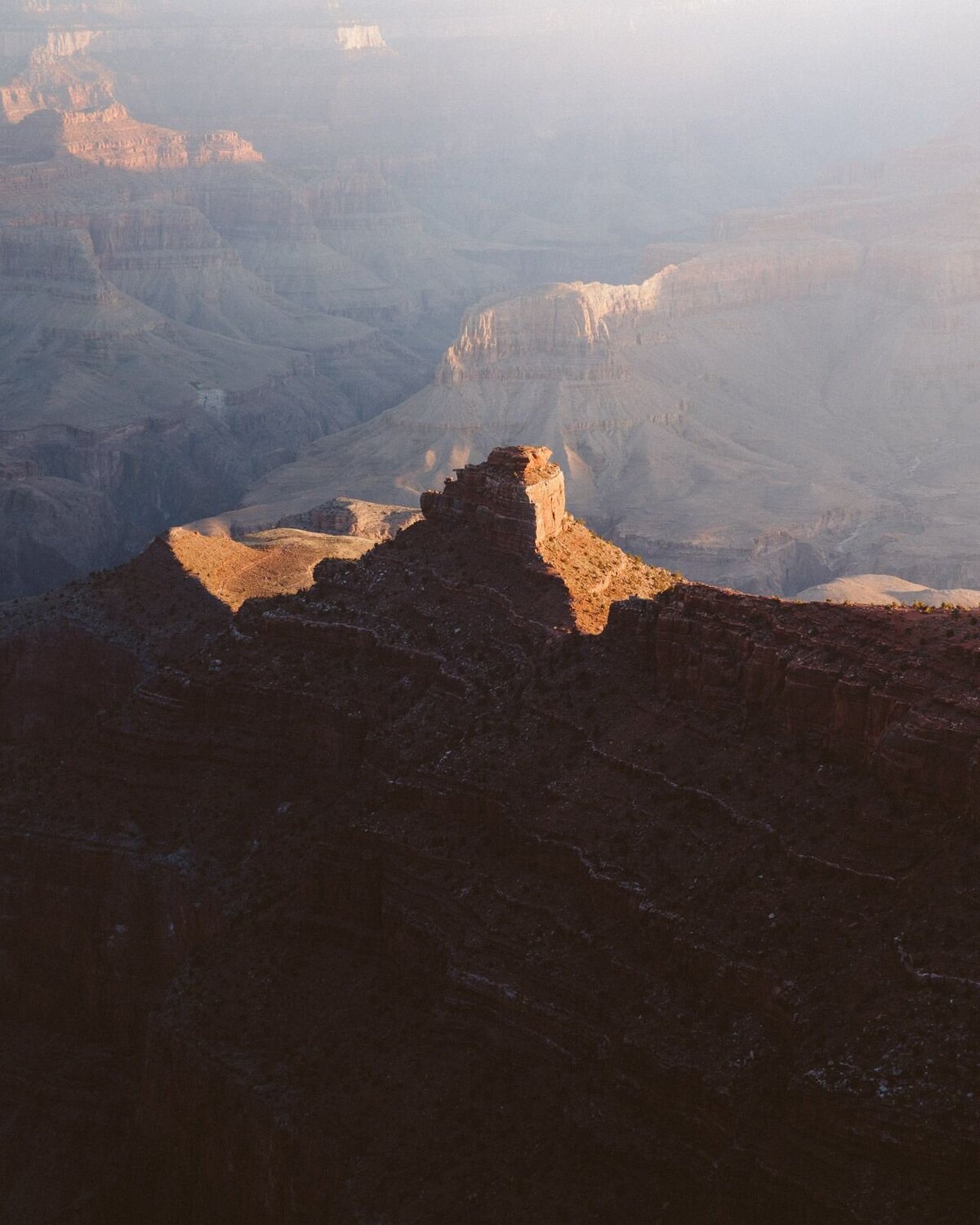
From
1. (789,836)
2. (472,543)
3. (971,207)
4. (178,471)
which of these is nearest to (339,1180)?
(789,836)

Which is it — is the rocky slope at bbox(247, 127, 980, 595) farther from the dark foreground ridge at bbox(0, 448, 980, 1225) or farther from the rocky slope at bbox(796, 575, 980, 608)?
the dark foreground ridge at bbox(0, 448, 980, 1225)

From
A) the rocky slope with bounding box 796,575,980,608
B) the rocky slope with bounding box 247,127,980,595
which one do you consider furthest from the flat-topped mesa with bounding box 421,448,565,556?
the rocky slope with bounding box 247,127,980,595

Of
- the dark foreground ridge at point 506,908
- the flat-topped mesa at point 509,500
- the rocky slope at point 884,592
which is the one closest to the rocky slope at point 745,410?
the rocky slope at point 884,592

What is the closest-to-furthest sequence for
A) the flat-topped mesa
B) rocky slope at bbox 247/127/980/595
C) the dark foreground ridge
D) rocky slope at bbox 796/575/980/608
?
the dark foreground ridge < the flat-topped mesa < rocky slope at bbox 796/575/980/608 < rocky slope at bbox 247/127/980/595

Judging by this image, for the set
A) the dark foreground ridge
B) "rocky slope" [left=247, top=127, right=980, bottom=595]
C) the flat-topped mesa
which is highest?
the flat-topped mesa

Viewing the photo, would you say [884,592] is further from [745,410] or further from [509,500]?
[509,500]

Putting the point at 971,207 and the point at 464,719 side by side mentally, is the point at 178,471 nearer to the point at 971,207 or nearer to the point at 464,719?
the point at 971,207

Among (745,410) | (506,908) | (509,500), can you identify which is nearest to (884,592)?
(745,410)

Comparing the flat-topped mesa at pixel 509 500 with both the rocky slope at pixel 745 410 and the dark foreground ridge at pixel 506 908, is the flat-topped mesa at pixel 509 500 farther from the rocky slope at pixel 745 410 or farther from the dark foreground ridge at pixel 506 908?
the rocky slope at pixel 745 410
